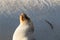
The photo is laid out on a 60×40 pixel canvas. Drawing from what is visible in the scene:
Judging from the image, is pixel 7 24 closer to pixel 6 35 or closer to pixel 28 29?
pixel 6 35

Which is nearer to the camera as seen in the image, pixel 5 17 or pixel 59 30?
pixel 59 30

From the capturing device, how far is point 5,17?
9.30ft

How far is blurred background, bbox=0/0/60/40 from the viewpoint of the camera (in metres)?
2.53

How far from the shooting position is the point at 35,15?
9.72 feet

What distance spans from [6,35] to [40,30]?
0.38 metres

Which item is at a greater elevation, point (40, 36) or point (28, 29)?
point (40, 36)

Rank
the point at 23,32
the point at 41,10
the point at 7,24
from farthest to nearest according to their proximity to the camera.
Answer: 1. the point at 41,10
2. the point at 7,24
3. the point at 23,32

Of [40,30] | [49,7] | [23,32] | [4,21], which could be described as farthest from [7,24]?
[23,32]

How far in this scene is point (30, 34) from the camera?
4.09ft

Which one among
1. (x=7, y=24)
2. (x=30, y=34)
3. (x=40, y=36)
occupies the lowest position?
(x=30, y=34)

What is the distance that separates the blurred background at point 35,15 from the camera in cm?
253

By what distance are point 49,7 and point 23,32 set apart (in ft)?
6.53

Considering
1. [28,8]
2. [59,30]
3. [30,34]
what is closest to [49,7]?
[28,8]

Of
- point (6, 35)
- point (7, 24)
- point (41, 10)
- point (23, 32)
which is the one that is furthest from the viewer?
point (41, 10)
